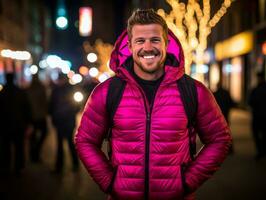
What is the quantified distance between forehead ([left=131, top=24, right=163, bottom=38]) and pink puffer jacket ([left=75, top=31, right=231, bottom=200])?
0.74 ft

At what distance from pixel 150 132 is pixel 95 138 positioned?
1.26ft

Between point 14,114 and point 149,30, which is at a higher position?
point 149,30

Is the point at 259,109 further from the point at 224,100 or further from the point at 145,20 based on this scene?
the point at 145,20

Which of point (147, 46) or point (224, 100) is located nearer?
point (147, 46)

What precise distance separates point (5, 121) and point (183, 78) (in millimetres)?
7754

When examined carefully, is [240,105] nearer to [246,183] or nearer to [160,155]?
[246,183]

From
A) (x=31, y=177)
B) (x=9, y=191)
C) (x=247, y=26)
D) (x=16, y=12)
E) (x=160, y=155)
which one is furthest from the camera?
(x=16, y=12)

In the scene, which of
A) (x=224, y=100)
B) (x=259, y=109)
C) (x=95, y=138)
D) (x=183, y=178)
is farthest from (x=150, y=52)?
(x=224, y=100)

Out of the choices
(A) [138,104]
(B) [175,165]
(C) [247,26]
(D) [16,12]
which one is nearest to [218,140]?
(B) [175,165]

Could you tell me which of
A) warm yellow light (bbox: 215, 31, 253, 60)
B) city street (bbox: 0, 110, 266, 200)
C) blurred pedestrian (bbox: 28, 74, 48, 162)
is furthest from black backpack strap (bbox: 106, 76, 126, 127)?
warm yellow light (bbox: 215, 31, 253, 60)

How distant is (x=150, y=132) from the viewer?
3229 mm

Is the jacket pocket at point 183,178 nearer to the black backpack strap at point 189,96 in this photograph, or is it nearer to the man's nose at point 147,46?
the black backpack strap at point 189,96

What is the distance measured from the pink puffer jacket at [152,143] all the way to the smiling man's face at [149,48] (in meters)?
0.10

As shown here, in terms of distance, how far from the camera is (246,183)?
9.27m
